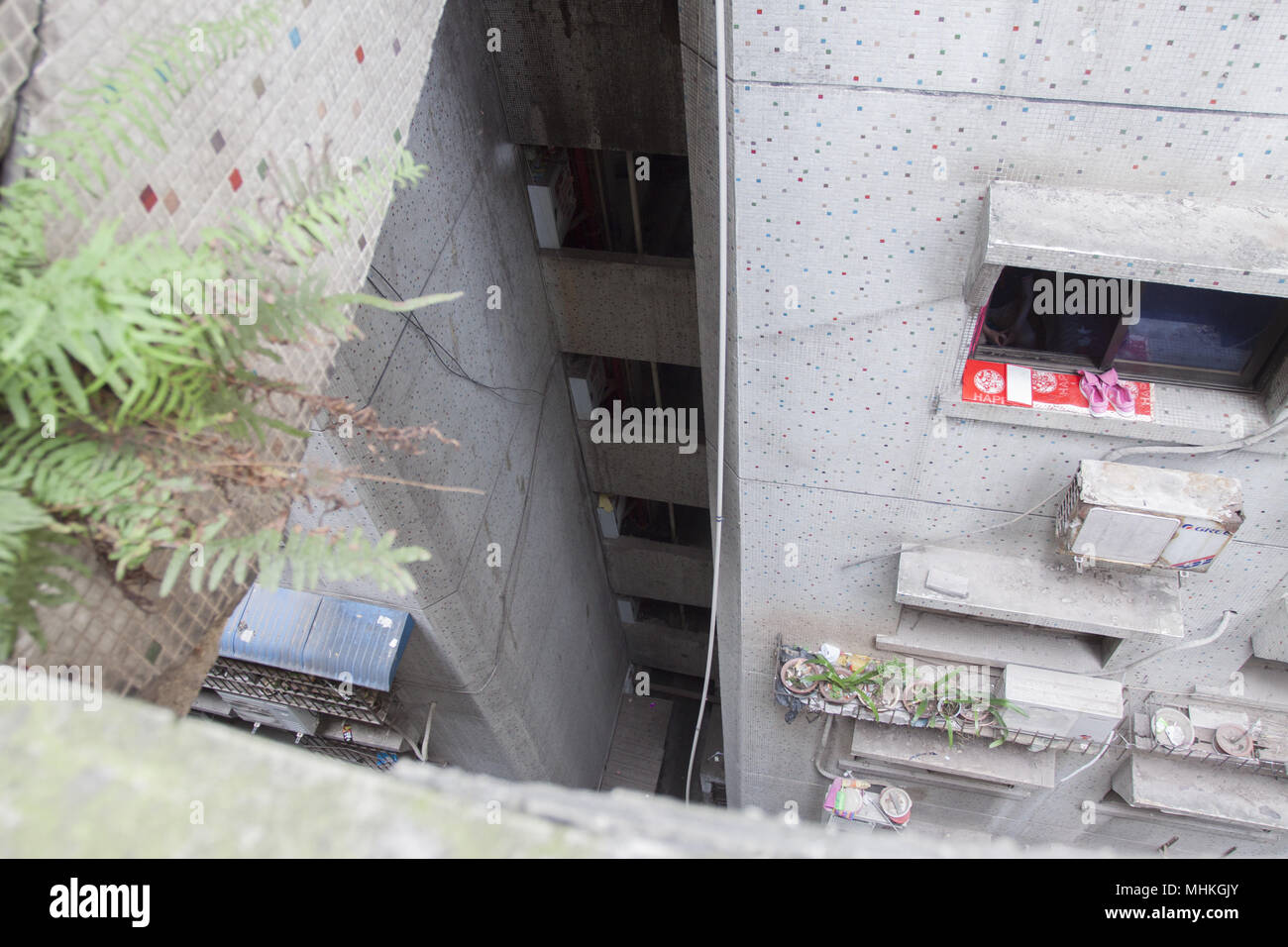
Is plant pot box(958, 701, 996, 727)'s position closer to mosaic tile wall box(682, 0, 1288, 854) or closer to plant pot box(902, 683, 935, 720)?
plant pot box(902, 683, 935, 720)

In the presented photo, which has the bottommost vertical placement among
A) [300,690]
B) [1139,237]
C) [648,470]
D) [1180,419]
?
[300,690]

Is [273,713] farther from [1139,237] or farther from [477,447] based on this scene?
[1139,237]

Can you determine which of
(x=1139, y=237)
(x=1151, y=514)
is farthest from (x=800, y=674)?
(x=1139, y=237)

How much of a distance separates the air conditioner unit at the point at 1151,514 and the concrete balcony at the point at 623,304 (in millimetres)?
3075

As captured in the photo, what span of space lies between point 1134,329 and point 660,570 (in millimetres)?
5477

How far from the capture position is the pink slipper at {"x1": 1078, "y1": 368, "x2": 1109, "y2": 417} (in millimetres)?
A: 3152

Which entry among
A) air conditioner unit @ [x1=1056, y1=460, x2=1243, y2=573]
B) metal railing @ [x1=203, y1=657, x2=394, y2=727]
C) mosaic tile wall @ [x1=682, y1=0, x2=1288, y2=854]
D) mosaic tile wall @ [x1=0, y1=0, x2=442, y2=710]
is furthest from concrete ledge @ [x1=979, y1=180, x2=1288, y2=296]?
metal railing @ [x1=203, y1=657, x2=394, y2=727]

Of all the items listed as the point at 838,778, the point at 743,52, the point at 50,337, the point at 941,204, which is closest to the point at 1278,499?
the point at 941,204

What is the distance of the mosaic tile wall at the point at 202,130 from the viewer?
1.41 meters

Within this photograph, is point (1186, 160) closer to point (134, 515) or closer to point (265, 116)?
point (265, 116)

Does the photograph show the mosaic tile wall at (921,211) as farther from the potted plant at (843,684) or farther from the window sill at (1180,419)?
the potted plant at (843,684)

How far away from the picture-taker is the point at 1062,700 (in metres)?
4.25
